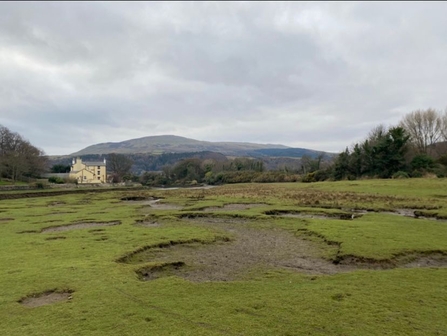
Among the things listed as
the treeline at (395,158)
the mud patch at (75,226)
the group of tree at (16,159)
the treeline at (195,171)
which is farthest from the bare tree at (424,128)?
the group of tree at (16,159)

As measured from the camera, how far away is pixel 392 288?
27.8 feet

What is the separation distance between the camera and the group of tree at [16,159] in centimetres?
7544

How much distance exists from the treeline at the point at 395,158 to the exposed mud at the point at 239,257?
4695cm

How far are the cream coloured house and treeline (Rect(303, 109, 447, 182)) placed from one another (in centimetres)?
8485

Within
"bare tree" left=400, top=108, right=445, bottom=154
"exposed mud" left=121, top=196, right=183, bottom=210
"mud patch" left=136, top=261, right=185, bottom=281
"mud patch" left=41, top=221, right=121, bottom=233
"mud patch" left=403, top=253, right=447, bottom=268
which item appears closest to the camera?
"mud patch" left=136, top=261, right=185, bottom=281

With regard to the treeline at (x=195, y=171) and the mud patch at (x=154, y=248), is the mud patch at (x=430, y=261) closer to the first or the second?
the mud patch at (x=154, y=248)

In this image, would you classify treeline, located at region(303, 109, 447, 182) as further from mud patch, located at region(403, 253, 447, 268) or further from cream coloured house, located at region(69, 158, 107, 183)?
cream coloured house, located at region(69, 158, 107, 183)

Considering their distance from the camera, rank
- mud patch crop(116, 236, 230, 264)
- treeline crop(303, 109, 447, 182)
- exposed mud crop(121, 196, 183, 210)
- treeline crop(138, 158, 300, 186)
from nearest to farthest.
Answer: mud patch crop(116, 236, 230, 264), exposed mud crop(121, 196, 183, 210), treeline crop(303, 109, 447, 182), treeline crop(138, 158, 300, 186)

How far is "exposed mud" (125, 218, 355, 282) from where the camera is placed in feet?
35.0

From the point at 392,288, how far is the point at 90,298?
765cm

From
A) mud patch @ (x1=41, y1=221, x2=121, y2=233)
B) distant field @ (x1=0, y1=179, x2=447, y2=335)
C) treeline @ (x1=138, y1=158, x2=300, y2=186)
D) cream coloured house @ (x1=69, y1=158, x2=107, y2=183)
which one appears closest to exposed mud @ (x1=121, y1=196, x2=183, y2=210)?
mud patch @ (x1=41, y1=221, x2=121, y2=233)

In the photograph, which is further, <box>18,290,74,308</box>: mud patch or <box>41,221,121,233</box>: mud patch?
<box>41,221,121,233</box>: mud patch

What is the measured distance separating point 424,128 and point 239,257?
3074 inches

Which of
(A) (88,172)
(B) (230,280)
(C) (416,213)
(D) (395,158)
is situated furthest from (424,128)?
(A) (88,172)
